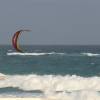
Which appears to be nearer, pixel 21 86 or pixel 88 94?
pixel 88 94

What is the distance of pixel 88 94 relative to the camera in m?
22.3

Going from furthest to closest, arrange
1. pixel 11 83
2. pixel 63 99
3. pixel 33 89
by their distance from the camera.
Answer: pixel 11 83 → pixel 33 89 → pixel 63 99

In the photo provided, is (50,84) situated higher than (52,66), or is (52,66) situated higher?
(52,66)

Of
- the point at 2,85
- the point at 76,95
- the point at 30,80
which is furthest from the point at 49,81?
the point at 76,95

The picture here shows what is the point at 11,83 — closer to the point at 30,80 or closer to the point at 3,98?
the point at 30,80

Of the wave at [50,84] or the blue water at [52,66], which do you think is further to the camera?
the blue water at [52,66]

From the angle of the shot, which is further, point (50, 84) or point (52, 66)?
point (52, 66)

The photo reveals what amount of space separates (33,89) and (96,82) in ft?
14.6

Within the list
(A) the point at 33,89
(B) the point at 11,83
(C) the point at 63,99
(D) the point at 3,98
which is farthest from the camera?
(B) the point at 11,83

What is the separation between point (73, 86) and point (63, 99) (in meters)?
7.81

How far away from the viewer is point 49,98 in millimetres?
21953

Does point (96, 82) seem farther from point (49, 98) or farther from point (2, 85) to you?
point (49, 98)

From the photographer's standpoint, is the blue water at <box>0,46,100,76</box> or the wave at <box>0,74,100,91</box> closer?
the wave at <box>0,74,100,91</box>

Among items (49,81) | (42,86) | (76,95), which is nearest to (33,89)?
(42,86)
